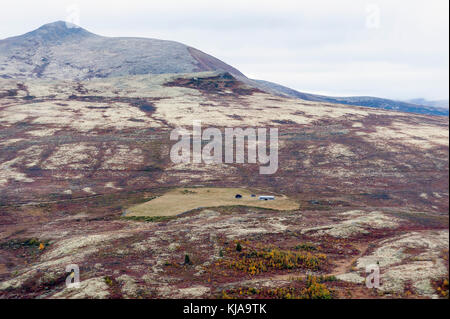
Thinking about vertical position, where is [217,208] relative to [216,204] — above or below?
below

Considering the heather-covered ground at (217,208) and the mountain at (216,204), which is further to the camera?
the mountain at (216,204)

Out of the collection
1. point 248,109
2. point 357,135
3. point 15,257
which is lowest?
point 15,257

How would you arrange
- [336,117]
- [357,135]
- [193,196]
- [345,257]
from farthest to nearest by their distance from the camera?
[336,117]
[357,135]
[193,196]
[345,257]

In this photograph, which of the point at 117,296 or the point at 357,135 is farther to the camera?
the point at 357,135

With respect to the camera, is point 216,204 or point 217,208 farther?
Answer: point 216,204

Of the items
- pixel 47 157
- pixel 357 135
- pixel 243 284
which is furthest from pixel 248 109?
pixel 243 284

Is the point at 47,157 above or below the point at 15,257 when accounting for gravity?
above

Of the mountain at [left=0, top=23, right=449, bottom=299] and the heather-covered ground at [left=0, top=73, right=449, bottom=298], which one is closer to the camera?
the heather-covered ground at [left=0, top=73, right=449, bottom=298]
